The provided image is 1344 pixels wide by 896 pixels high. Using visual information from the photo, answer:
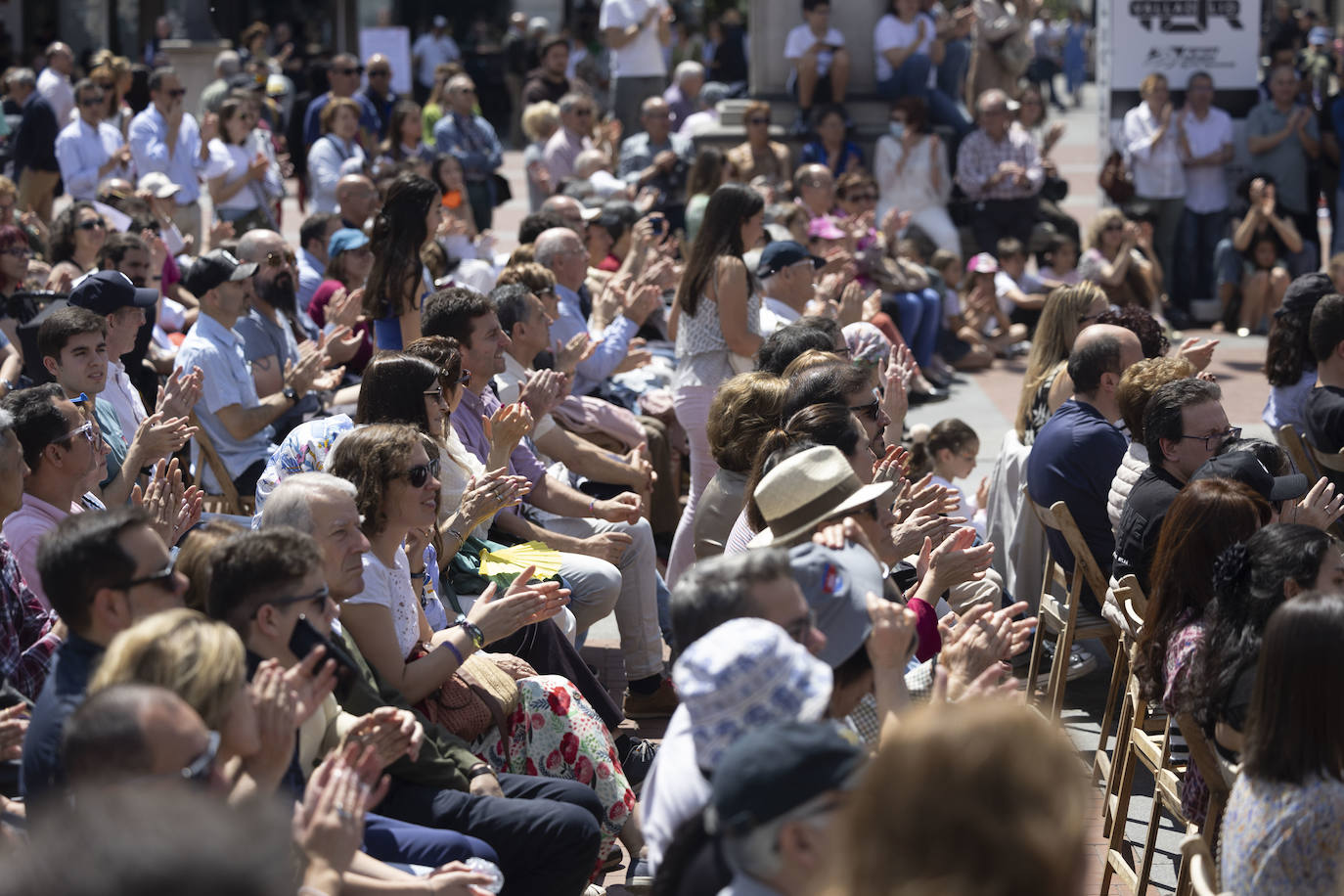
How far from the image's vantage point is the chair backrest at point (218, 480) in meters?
6.41

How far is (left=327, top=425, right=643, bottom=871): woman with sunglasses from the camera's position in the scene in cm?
404

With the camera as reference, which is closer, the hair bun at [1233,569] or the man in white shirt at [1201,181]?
the hair bun at [1233,569]

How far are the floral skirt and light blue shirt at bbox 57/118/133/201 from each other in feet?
29.7

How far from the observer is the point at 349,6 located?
95.8 feet

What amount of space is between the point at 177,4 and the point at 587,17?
778 cm

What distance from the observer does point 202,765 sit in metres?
2.73

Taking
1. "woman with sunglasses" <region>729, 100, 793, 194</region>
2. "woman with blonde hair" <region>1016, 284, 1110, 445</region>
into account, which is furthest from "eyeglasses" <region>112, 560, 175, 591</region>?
"woman with sunglasses" <region>729, 100, 793, 194</region>

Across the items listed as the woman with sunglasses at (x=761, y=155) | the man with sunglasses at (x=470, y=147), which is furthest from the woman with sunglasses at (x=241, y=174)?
the woman with sunglasses at (x=761, y=155)

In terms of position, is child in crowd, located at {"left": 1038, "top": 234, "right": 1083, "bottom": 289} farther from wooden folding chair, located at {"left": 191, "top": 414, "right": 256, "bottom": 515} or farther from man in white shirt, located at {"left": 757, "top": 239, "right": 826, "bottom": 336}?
wooden folding chair, located at {"left": 191, "top": 414, "right": 256, "bottom": 515}

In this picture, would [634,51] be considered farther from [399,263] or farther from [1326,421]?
[1326,421]

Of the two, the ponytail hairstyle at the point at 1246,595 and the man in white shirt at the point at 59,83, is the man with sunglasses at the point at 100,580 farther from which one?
the man in white shirt at the point at 59,83

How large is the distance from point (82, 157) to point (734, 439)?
28.1 ft

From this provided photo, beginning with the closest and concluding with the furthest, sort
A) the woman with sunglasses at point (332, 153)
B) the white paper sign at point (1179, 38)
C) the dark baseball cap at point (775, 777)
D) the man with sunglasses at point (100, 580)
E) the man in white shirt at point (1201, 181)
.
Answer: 1. the dark baseball cap at point (775, 777)
2. the man with sunglasses at point (100, 580)
3. the woman with sunglasses at point (332, 153)
4. the man in white shirt at point (1201, 181)
5. the white paper sign at point (1179, 38)

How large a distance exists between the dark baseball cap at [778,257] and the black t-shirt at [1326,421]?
8.17 ft
